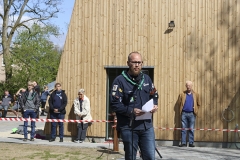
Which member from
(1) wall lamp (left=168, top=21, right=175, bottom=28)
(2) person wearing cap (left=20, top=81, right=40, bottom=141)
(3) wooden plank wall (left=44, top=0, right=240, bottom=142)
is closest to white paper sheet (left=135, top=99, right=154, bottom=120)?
(3) wooden plank wall (left=44, top=0, right=240, bottom=142)

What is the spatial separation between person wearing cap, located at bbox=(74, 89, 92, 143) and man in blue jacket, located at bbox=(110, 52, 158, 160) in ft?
25.2

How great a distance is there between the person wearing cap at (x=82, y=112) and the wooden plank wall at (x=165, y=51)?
0.93ft

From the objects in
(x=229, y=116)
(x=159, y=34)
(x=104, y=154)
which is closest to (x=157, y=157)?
(x=104, y=154)

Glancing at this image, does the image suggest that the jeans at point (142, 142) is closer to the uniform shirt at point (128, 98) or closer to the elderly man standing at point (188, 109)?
the uniform shirt at point (128, 98)

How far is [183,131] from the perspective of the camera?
13234 mm

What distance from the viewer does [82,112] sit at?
1389cm

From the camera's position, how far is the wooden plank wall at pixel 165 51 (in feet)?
43.5

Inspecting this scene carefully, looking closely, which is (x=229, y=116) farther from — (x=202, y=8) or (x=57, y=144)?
(x=57, y=144)

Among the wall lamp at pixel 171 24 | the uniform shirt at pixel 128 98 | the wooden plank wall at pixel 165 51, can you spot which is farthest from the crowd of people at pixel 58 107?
the uniform shirt at pixel 128 98

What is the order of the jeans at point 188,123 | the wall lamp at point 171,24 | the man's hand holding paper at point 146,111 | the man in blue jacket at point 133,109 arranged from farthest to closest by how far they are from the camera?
1. the wall lamp at point 171,24
2. the jeans at point 188,123
3. the man in blue jacket at point 133,109
4. the man's hand holding paper at point 146,111

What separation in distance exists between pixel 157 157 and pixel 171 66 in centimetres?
350

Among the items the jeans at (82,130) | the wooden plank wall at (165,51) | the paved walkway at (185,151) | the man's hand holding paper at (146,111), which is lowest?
the paved walkway at (185,151)

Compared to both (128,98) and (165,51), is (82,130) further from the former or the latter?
(128,98)

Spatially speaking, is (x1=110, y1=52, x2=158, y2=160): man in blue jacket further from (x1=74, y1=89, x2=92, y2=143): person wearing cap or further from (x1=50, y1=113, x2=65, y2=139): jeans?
(x1=50, y1=113, x2=65, y2=139): jeans
